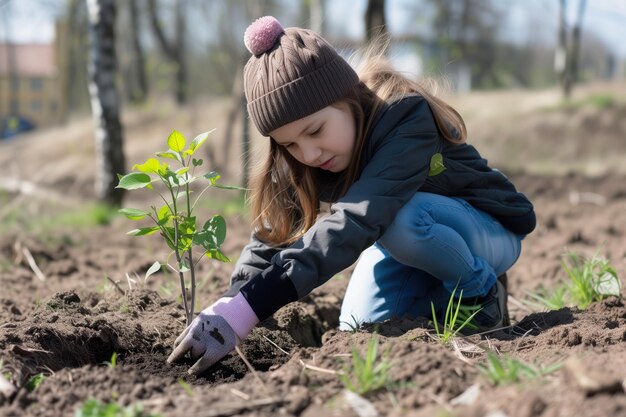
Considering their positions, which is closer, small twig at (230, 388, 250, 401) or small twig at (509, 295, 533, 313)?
small twig at (230, 388, 250, 401)

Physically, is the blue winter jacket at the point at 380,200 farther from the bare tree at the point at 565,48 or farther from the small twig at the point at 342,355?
the bare tree at the point at 565,48

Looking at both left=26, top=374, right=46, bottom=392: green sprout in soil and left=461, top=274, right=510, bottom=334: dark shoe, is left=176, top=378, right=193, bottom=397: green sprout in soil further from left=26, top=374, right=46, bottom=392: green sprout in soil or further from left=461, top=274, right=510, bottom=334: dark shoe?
left=461, top=274, right=510, bottom=334: dark shoe

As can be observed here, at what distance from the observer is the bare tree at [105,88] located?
6.79 meters

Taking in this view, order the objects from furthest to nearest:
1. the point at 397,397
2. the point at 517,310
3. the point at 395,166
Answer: the point at 517,310
the point at 395,166
the point at 397,397

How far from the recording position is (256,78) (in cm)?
249

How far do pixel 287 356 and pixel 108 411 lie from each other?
914mm

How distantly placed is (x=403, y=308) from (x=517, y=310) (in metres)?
0.70

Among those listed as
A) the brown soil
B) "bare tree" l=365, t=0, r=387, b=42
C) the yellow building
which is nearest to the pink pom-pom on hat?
the brown soil

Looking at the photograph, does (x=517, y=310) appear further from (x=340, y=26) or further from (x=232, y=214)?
(x=340, y=26)

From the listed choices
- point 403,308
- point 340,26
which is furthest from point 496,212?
point 340,26

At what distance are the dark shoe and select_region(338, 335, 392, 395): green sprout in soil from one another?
88 centimetres

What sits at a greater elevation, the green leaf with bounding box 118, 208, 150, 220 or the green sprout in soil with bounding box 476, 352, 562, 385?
the green leaf with bounding box 118, 208, 150, 220

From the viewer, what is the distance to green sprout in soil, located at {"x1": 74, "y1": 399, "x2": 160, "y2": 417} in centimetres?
161

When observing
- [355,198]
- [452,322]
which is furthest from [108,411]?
[452,322]
